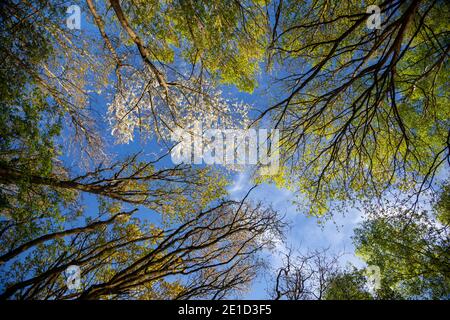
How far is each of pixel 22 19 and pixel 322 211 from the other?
783cm

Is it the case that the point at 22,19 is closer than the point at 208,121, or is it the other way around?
the point at 22,19

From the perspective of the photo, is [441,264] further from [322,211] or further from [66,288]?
[66,288]

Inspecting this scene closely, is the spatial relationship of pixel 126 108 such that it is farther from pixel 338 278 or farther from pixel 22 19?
pixel 338 278

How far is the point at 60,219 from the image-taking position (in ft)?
13.4

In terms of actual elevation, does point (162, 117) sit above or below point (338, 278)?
above

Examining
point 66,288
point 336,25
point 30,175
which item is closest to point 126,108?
point 30,175

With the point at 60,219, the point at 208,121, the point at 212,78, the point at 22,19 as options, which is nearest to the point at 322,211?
the point at 208,121

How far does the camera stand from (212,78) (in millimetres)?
6016

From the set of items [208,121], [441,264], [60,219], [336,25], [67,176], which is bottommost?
[441,264]
